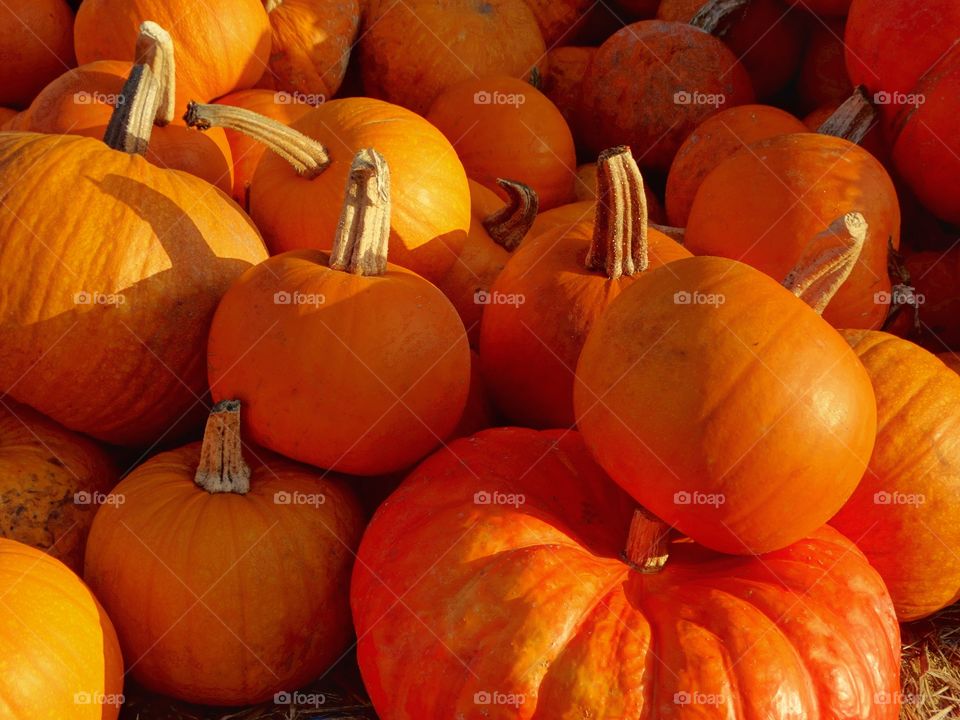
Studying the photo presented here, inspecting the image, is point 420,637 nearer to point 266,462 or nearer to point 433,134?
point 266,462

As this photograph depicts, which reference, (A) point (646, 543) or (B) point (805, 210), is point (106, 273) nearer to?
(A) point (646, 543)

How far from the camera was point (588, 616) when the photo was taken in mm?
1834

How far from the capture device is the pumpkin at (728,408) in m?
1.80

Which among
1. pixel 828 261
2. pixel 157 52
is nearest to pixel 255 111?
pixel 157 52

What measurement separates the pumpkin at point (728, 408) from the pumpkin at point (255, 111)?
1574 millimetres

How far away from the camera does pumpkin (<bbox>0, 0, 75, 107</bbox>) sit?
3.68 m

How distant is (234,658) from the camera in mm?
2102

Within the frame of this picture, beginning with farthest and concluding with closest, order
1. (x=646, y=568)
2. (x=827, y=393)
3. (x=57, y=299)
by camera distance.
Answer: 1. (x=57, y=299)
2. (x=646, y=568)
3. (x=827, y=393)

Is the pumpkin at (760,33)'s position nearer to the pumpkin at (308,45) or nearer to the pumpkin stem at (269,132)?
the pumpkin at (308,45)

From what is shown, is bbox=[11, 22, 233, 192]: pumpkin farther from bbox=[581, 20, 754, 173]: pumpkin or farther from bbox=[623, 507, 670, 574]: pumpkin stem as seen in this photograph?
bbox=[581, 20, 754, 173]: pumpkin

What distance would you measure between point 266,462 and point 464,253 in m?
1.02

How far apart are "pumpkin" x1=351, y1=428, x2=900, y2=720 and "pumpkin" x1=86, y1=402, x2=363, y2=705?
0.15 meters

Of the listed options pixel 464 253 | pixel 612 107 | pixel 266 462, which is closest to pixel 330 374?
pixel 266 462

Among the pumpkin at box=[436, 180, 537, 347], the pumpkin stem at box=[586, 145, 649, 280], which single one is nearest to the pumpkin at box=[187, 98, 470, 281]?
the pumpkin at box=[436, 180, 537, 347]
